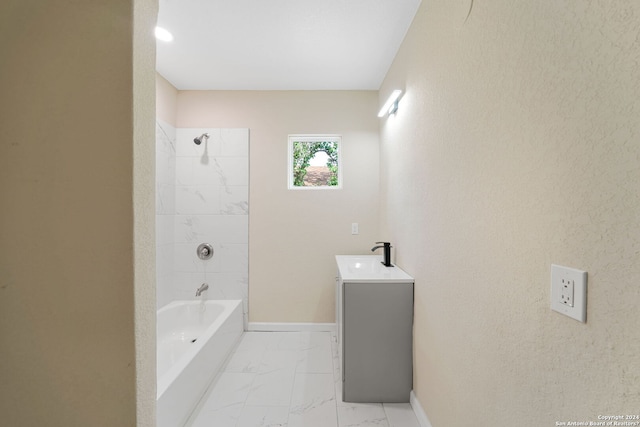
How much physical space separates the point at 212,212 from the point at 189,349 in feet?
4.59

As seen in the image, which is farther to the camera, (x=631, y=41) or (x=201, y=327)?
(x=201, y=327)

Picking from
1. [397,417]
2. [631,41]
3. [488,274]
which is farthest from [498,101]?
[397,417]

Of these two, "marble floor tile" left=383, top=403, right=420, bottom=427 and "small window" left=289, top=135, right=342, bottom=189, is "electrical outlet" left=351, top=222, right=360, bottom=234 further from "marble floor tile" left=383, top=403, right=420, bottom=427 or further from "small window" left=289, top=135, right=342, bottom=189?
"marble floor tile" left=383, top=403, right=420, bottom=427

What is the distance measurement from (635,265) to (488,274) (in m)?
0.51

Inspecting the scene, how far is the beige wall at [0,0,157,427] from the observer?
2.22 feet

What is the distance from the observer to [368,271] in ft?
7.18

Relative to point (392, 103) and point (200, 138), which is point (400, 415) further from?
point (200, 138)

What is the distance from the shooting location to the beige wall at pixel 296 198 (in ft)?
9.91

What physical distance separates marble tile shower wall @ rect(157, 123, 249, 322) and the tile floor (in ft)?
2.62

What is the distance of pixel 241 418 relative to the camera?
1.78m

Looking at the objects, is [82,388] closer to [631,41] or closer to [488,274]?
[488,274]

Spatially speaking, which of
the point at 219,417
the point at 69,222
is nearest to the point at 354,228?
the point at 219,417

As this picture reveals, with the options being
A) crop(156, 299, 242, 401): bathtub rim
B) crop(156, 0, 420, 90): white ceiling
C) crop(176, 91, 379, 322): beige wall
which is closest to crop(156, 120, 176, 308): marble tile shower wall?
crop(156, 299, 242, 401): bathtub rim

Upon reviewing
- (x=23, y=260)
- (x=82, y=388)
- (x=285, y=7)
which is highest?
(x=285, y=7)
